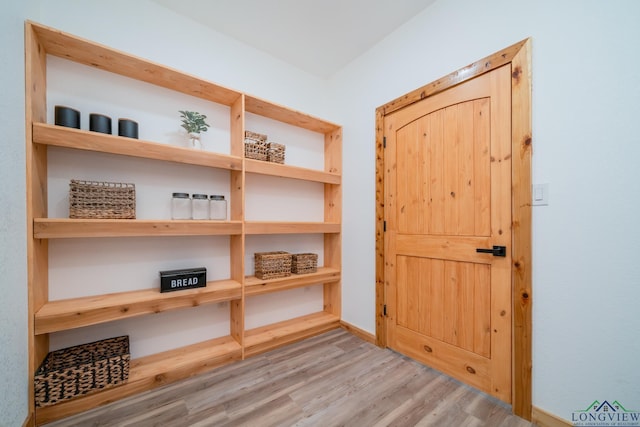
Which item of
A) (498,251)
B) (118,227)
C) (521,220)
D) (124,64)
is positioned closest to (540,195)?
(521,220)

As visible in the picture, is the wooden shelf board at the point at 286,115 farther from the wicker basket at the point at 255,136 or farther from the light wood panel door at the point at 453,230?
the light wood panel door at the point at 453,230

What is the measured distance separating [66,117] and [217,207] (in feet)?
3.36

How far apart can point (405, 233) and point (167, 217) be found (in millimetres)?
1944

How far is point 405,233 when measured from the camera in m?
2.11

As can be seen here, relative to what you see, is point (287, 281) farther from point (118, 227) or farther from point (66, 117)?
point (66, 117)

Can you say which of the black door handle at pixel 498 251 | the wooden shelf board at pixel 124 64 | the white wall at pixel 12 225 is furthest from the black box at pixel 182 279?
the black door handle at pixel 498 251

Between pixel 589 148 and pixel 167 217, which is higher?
pixel 589 148

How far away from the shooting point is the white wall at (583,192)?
117cm

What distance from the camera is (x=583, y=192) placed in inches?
50.2

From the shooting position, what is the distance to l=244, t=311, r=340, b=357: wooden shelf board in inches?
82.5

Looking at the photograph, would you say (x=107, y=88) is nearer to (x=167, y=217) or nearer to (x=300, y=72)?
(x=167, y=217)

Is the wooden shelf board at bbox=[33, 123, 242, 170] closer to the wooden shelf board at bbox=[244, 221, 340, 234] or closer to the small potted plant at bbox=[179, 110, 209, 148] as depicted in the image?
the small potted plant at bbox=[179, 110, 209, 148]

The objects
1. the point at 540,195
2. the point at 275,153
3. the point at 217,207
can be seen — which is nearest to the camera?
the point at 540,195

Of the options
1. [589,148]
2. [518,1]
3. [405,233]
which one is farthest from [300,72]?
[589,148]
